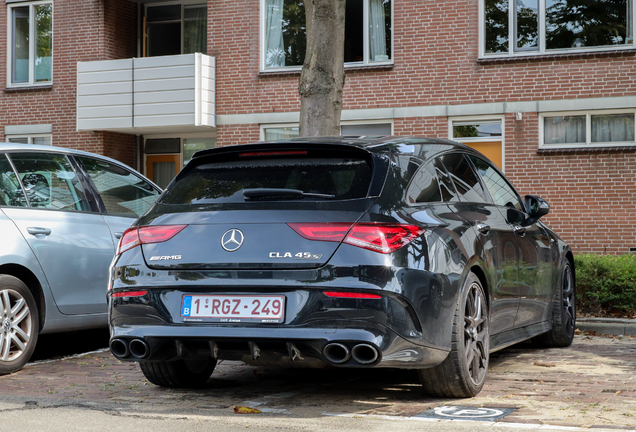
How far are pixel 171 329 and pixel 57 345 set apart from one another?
3892 millimetres

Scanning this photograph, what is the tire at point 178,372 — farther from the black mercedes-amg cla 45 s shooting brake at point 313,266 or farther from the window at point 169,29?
the window at point 169,29

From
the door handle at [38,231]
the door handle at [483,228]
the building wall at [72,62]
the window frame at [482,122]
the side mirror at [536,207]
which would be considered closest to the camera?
the door handle at [483,228]

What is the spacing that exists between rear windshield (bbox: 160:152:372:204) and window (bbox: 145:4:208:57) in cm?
1654

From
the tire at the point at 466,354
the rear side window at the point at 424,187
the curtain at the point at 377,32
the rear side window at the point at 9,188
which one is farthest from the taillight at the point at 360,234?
the curtain at the point at 377,32

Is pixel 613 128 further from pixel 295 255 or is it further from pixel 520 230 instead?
pixel 295 255

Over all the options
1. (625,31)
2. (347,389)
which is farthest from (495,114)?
(347,389)

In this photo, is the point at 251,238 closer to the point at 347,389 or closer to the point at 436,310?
the point at 436,310

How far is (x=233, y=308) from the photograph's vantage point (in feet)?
15.3

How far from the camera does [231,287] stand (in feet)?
15.3

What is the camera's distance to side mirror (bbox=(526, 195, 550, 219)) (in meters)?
6.82

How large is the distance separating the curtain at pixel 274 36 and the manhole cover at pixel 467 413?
14589mm

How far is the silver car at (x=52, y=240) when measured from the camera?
254 inches

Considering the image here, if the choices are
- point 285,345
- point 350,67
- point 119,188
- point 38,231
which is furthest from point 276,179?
point 350,67

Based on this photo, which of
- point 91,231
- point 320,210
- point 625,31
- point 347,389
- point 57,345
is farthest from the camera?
point 625,31
